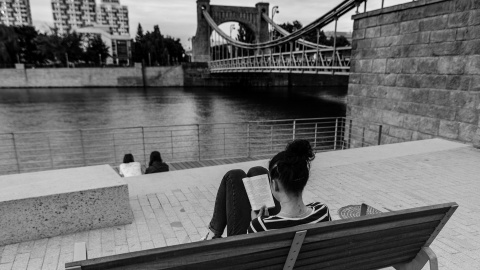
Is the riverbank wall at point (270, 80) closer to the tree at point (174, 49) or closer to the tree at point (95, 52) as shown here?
the tree at point (174, 49)

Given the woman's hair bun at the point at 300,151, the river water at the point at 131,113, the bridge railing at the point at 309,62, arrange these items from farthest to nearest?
the river water at the point at 131,113 < the bridge railing at the point at 309,62 < the woman's hair bun at the point at 300,151

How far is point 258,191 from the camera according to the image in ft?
7.11

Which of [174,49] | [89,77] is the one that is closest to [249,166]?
[89,77]

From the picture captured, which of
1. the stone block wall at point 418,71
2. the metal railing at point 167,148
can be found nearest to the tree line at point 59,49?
the metal railing at point 167,148

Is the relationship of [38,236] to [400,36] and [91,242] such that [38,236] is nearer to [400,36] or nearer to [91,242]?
[91,242]

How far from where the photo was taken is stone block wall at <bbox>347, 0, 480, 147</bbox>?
626cm

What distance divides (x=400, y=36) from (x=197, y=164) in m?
5.44

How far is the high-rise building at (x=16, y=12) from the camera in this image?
13975 cm

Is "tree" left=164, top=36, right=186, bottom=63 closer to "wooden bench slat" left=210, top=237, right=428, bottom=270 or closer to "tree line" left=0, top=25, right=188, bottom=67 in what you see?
"tree line" left=0, top=25, right=188, bottom=67

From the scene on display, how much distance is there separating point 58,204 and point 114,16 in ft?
573

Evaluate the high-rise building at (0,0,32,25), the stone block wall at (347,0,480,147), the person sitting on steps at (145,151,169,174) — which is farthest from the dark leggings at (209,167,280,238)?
the high-rise building at (0,0,32,25)

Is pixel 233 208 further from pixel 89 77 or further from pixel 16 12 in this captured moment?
pixel 16 12

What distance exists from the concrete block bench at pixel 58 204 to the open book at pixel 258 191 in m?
1.37

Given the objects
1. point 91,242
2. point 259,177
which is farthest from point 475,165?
point 91,242
